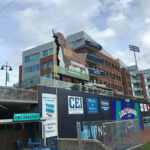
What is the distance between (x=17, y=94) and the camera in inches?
533

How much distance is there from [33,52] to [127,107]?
37.7m

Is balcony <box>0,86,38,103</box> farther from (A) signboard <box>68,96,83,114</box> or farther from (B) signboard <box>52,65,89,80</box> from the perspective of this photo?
(B) signboard <box>52,65,89,80</box>

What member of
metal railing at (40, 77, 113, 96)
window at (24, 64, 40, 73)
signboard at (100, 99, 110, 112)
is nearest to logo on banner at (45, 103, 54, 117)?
metal railing at (40, 77, 113, 96)

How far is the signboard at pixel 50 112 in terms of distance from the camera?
15234 mm

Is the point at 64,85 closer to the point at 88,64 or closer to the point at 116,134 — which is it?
the point at 116,134

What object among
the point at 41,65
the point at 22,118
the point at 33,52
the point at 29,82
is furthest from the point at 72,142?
the point at 33,52

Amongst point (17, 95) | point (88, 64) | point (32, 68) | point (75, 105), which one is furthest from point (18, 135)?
point (32, 68)

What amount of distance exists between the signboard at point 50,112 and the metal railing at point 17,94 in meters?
1.25

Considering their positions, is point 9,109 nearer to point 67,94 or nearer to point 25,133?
point 25,133

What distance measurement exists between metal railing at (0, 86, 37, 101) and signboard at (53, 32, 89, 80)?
704 cm

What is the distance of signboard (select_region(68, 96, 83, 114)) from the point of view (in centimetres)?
1842

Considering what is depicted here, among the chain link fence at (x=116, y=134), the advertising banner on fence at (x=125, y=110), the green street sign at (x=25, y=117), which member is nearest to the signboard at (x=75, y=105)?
the green street sign at (x=25, y=117)

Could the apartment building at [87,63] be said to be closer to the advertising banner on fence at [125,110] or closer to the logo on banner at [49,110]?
the advertising banner on fence at [125,110]

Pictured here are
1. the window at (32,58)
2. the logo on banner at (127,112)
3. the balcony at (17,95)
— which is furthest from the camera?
the window at (32,58)
